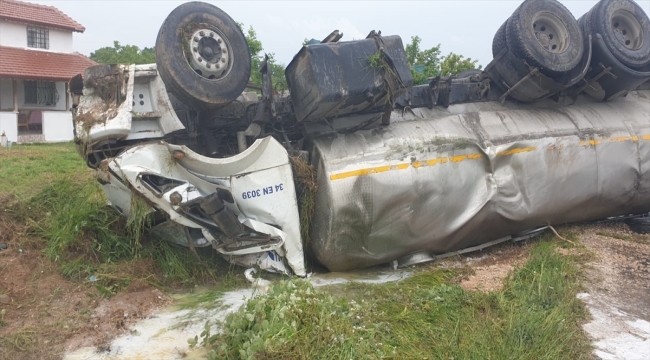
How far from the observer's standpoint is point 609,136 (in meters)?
5.75

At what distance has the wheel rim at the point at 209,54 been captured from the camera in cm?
433

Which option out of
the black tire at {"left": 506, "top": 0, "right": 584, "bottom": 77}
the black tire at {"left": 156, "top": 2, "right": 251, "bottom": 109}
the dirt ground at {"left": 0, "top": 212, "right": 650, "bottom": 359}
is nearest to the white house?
the dirt ground at {"left": 0, "top": 212, "right": 650, "bottom": 359}

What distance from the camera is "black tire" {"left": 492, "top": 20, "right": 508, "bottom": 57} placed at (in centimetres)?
562

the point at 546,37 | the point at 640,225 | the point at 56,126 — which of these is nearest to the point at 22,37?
the point at 56,126

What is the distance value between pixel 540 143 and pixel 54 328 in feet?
15.1

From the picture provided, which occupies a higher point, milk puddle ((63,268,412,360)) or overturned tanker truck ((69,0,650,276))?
overturned tanker truck ((69,0,650,276))

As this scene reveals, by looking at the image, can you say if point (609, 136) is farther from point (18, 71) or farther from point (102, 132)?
point (18, 71)

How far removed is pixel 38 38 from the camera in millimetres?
19656

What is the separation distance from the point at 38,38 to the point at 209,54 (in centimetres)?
1853

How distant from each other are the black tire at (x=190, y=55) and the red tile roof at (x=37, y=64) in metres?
15.6

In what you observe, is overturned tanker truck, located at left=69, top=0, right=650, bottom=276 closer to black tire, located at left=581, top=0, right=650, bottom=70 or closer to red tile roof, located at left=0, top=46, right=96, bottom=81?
black tire, located at left=581, top=0, right=650, bottom=70

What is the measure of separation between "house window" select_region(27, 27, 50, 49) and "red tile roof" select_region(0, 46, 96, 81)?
304 millimetres

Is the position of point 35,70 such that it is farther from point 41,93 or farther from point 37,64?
point 41,93

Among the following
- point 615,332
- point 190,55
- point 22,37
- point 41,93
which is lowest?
point 615,332
